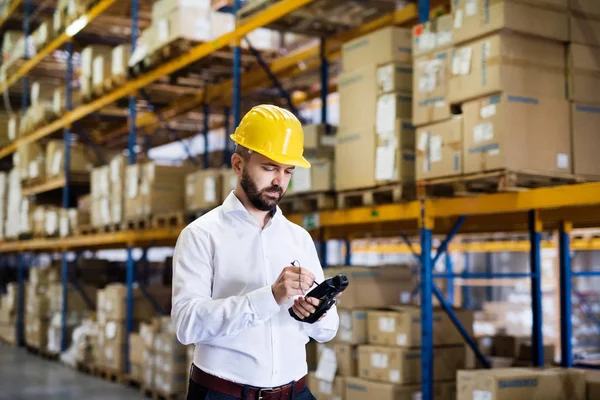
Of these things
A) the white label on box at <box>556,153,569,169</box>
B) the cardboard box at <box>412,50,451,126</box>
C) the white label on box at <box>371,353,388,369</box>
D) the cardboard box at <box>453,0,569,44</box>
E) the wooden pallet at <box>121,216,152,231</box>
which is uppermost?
the cardboard box at <box>453,0,569,44</box>

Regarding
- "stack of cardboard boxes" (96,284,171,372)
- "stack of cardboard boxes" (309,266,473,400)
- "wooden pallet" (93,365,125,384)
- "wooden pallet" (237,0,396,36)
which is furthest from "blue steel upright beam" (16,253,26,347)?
"stack of cardboard boxes" (309,266,473,400)

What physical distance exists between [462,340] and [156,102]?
688 cm

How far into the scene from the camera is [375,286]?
6.14 meters

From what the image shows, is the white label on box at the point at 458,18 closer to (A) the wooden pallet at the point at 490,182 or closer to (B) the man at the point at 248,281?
(A) the wooden pallet at the point at 490,182

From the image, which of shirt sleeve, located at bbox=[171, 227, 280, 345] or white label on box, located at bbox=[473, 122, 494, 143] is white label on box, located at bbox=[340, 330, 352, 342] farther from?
shirt sleeve, located at bbox=[171, 227, 280, 345]

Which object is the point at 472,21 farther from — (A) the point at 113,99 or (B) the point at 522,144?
(A) the point at 113,99

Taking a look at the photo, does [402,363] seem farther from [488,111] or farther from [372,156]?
[488,111]

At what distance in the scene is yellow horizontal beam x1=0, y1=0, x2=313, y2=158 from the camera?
22.4ft

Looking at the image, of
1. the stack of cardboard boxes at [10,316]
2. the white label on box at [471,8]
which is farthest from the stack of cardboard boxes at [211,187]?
the stack of cardboard boxes at [10,316]

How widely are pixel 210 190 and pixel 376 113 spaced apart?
2743mm

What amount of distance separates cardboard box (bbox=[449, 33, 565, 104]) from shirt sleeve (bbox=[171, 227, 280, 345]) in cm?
274

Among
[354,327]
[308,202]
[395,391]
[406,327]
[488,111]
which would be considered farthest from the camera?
[308,202]

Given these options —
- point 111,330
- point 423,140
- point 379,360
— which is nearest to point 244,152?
point 423,140

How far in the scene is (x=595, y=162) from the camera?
4891 millimetres
